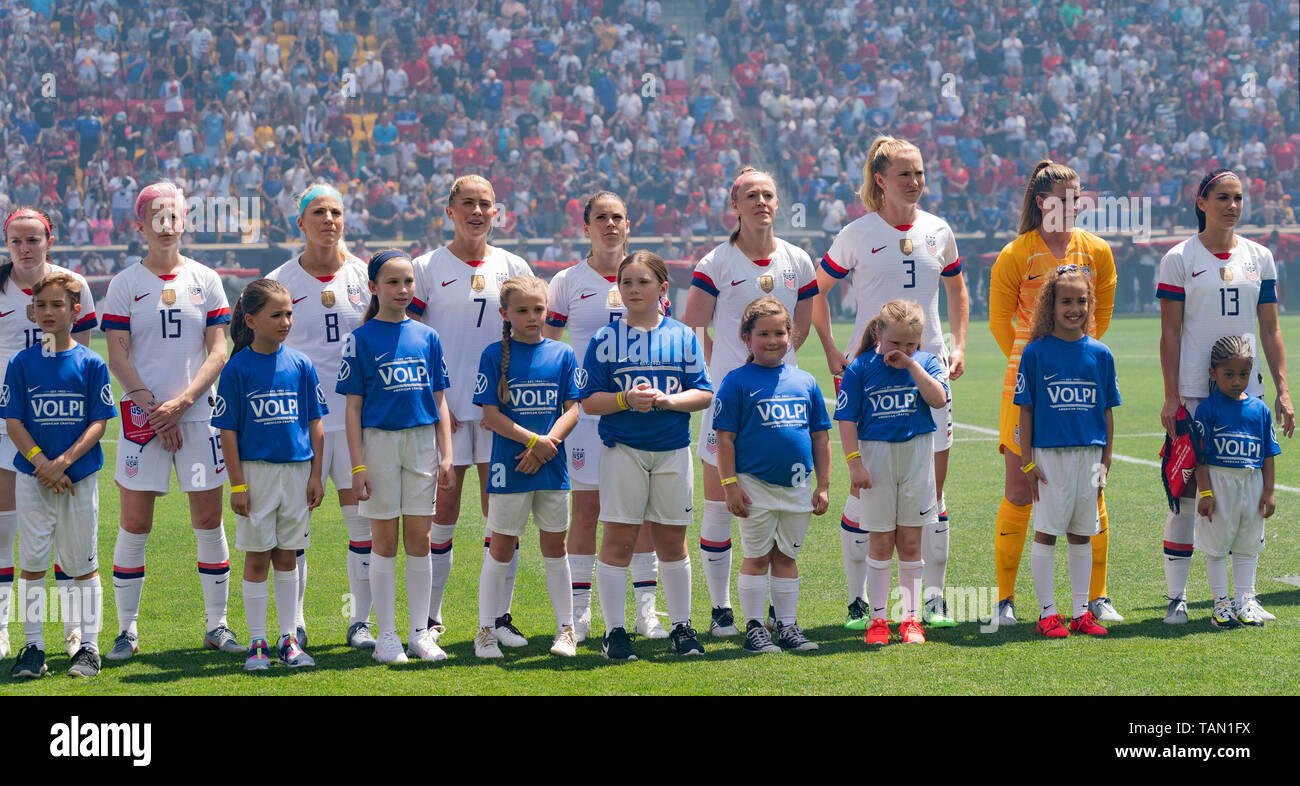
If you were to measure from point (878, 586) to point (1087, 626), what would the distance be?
0.94m

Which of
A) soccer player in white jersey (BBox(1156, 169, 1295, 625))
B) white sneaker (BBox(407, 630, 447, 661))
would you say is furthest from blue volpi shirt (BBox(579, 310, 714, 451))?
soccer player in white jersey (BBox(1156, 169, 1295, 625))

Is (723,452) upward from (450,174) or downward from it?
downward

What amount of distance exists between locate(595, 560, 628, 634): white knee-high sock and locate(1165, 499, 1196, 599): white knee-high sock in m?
2.59

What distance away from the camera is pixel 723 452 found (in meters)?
5.75

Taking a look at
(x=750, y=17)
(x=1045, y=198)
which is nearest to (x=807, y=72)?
(x=750, y=17)

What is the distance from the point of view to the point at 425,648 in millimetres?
5648

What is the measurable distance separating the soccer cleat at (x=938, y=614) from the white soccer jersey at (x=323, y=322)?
287 cm

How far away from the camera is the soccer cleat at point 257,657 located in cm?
543

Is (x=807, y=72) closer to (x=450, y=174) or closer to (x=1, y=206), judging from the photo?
(x=450, y=174)

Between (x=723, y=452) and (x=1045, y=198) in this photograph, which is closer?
(x=723, y=452)

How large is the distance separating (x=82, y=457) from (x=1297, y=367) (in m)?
16.4

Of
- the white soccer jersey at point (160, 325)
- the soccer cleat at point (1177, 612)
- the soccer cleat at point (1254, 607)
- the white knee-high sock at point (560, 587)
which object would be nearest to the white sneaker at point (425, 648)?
the white knee-high sock at point (560, 587)

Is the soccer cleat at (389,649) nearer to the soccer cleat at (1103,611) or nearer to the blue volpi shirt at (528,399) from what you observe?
the blue volpi shirt at (528,399)

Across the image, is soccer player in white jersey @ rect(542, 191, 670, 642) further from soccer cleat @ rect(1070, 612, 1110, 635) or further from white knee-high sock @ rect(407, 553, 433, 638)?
soccer cleat @ rect(1070, 612, 1110, 635)
